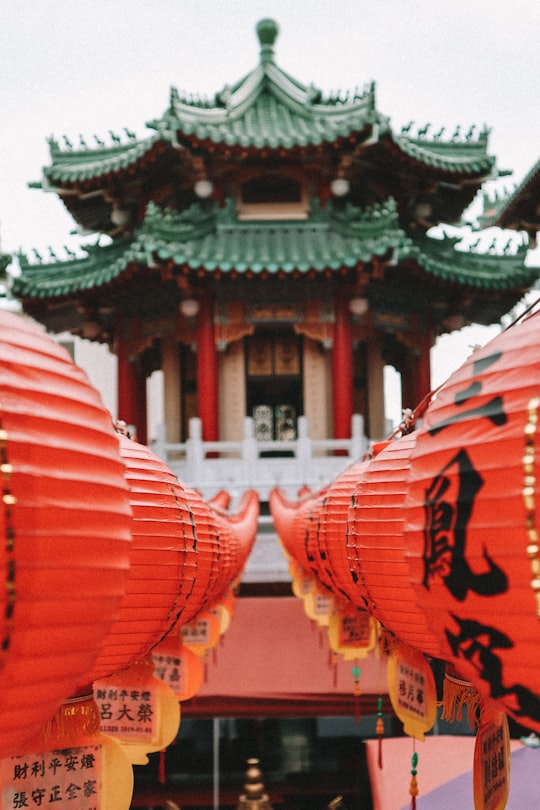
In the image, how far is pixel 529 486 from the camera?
49.4 inches

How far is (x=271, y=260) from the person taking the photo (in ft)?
40.4

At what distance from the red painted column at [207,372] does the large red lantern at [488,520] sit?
37.2 feet

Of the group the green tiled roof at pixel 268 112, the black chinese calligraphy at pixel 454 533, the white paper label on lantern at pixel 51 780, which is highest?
the green tiled roof at pixel 268 112

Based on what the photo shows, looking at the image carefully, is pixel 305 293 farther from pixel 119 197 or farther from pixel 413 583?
pixel 413 583

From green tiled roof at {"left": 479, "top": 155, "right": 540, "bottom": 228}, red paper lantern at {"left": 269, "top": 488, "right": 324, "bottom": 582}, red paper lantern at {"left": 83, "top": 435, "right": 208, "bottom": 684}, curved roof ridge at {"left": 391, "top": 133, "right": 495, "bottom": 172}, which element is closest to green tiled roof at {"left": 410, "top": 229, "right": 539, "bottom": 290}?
green tiled roof at {"left": 479, "top": 155, "right": 540, "bottom": 228}

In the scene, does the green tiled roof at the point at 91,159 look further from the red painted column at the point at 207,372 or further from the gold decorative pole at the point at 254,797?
the gold decorative pole at the point at 254,797

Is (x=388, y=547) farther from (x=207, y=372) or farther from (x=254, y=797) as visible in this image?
(x=207, y=372)

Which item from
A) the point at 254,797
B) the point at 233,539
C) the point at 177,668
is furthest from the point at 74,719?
the point at 254,797

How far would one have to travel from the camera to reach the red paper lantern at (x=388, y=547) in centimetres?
220

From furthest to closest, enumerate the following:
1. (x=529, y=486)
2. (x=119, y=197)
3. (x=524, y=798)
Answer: (x=119, y=197)
(x=524, y=798)
(x=529, y=486)

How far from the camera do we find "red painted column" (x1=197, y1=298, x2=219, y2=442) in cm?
1284

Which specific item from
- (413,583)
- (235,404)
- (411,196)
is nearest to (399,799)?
(413,583)

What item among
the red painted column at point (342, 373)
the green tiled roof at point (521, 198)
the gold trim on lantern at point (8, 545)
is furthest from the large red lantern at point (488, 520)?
the red painted column at point (342, 373)

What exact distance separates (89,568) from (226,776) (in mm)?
6606
